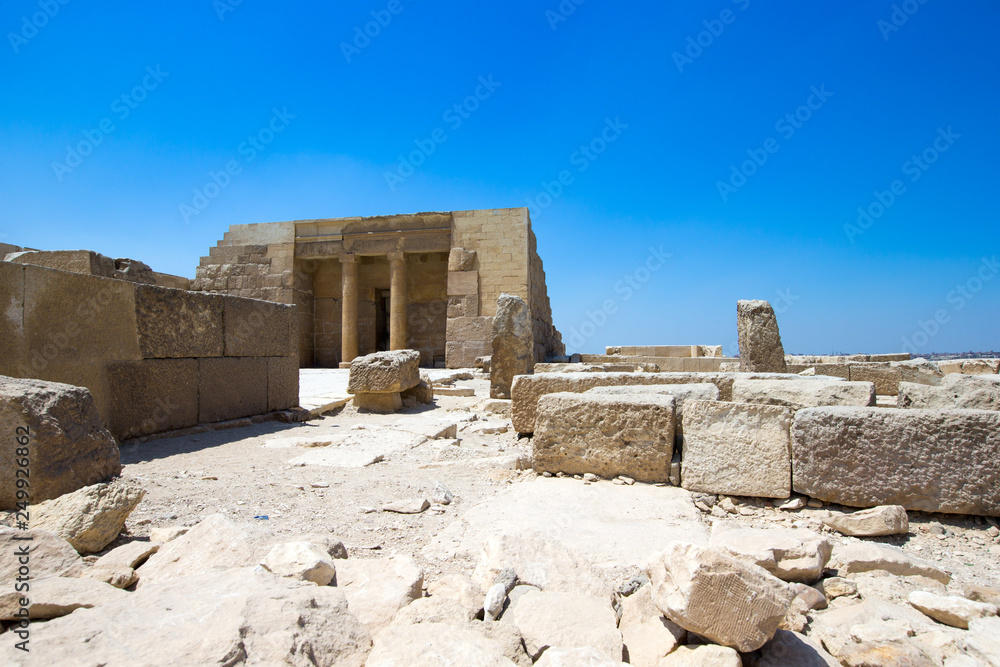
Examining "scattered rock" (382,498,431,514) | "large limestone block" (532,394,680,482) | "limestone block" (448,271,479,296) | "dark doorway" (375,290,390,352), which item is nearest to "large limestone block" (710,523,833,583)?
"large limestone block" (532,394,680,482)

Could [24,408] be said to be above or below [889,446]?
above

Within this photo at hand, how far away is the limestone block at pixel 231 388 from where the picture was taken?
5.47 meters

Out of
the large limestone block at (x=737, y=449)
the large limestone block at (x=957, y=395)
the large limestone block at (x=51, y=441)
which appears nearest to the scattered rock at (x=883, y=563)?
the large limestone block at (x=737, y=449)

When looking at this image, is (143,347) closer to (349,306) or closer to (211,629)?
(211,629)

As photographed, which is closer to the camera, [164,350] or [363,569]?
[363,569]

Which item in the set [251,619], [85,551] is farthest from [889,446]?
[85,551]

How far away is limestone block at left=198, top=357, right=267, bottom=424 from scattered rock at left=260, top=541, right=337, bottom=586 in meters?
4.03

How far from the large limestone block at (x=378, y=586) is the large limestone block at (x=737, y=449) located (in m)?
1.93

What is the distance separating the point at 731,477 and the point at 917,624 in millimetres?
1333

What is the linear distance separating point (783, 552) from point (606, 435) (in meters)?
1.42

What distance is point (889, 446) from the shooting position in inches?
110

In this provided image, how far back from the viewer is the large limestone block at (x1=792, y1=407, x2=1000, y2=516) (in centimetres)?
271

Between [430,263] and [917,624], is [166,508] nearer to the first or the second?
[917,624]

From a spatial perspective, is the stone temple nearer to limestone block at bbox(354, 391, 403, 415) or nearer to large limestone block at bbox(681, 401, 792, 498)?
limestone block at bbox(354, 391, 403, 415)
